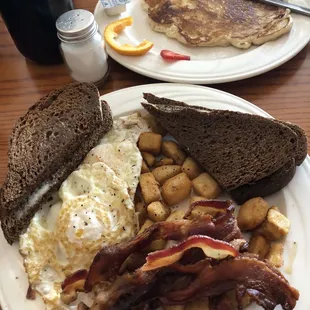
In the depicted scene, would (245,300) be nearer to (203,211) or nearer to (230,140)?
(203,211)

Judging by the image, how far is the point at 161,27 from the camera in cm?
220

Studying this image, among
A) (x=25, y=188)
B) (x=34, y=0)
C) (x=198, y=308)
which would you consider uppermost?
(x=34, y=0)

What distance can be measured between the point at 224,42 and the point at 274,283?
114cm

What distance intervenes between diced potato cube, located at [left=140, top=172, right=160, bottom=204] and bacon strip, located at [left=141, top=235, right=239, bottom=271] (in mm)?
319

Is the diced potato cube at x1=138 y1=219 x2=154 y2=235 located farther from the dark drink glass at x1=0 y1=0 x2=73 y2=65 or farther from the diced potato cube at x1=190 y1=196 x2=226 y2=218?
the dark drink glass at x1=0 y1=0 x2=73 y2=65

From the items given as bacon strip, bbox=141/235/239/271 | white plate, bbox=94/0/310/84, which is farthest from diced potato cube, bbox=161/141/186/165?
bacon strip, bbox=141/235/239/271

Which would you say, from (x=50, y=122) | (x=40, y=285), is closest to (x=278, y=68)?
(x=50, y=122)

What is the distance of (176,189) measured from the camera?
1.57 meters

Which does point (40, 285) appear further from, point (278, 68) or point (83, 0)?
point (83, 0)

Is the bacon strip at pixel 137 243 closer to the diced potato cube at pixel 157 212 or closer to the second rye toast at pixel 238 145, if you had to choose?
the diced potato cube at pixel 157 212

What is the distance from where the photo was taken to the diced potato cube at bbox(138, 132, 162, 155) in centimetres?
168

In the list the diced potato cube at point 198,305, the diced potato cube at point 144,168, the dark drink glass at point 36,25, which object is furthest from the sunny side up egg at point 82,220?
the dark drink glass at point 36,25

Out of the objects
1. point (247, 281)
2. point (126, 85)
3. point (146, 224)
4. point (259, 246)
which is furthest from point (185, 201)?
point (126, 85)

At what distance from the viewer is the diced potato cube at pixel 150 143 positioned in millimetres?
1685
